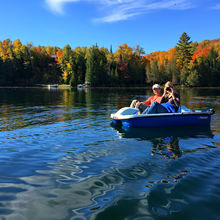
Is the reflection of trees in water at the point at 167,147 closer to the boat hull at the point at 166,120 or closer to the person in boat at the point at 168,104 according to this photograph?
the boat hull at the point at 166,120

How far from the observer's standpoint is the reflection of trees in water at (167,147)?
582 centimetres

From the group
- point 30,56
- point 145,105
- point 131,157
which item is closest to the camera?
point 131,157

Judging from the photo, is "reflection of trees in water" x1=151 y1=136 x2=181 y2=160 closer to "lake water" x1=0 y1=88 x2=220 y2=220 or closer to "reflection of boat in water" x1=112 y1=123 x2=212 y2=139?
"lake water" x1=0 y1=88 x2=220 y2=220

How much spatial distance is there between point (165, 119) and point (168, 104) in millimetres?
653

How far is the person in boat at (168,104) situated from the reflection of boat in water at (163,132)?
77 centimetres

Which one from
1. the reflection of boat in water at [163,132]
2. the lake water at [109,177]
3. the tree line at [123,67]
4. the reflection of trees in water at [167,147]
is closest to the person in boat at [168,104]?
→ the reflection of boat in water at [163,132]

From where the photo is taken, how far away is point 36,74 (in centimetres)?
10231

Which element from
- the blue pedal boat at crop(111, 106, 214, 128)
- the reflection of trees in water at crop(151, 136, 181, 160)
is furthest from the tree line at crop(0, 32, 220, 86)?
the reflection of trees in water at crop(151, 136, 181, 160)

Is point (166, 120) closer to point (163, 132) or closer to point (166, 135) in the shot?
point (163, 132)

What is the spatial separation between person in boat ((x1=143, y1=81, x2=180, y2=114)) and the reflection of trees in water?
1516mm

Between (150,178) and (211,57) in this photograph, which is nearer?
(150,178)

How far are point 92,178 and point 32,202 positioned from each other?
123 cm

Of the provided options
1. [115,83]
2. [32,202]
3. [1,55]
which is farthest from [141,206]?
[1,55]

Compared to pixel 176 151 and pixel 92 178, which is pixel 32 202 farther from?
pixel 176 151
